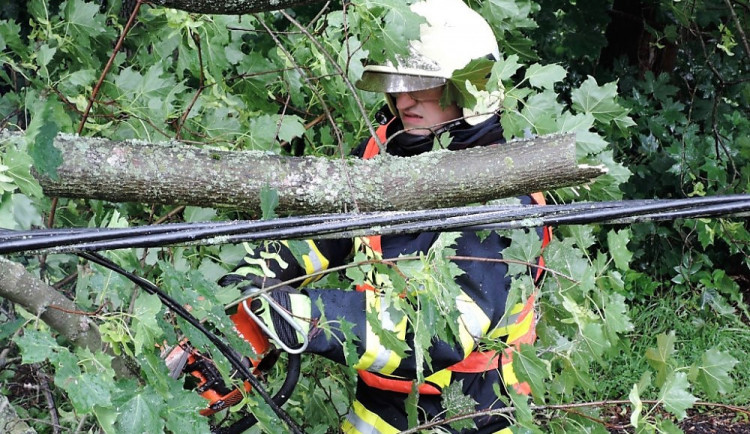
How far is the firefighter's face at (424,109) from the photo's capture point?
259cm

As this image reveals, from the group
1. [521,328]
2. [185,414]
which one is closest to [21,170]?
[185,414]

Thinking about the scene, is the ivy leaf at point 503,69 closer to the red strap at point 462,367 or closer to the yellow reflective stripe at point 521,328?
the red strap at point 462,367

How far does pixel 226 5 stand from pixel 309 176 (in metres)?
0.66

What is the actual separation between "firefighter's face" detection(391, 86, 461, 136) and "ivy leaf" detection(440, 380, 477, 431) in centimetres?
77

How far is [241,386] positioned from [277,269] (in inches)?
25.0

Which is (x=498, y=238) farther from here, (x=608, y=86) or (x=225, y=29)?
(x=225, y=29)

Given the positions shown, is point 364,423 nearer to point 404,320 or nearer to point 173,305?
point 404,320

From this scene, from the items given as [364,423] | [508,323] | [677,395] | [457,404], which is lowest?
[364,423]

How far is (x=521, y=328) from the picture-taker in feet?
8.57

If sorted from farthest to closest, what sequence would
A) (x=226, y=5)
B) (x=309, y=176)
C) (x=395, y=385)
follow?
(x=395, y=385)
(x=309, y=176)
(x=226, y=5)

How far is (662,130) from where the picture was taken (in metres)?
5.94

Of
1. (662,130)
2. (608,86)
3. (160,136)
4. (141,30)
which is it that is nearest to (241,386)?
(160,136)

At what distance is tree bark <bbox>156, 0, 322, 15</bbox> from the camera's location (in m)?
1.34

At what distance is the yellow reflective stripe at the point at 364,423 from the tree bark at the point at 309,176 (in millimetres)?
1005
